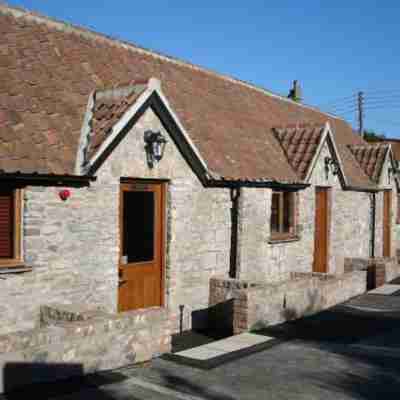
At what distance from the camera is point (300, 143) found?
15508 mm

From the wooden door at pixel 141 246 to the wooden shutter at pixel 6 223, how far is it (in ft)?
6.95

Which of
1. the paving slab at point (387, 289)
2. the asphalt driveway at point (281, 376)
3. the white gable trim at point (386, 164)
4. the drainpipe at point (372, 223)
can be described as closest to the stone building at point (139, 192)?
the asphalt driveway at point (281, 376)

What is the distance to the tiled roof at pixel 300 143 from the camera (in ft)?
48.8

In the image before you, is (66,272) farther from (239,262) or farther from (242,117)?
(242,117)

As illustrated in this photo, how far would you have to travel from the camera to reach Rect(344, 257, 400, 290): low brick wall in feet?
51.9

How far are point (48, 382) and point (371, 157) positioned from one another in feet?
55.0

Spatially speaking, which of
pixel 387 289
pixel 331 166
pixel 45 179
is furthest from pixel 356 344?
pixel 331 166

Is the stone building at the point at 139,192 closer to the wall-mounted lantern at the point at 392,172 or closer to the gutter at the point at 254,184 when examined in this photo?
the gutter at the point at 254,184

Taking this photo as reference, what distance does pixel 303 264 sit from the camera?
15.0 m

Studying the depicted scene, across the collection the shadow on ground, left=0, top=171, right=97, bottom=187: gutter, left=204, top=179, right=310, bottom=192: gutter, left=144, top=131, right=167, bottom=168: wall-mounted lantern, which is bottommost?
the shadow on ground

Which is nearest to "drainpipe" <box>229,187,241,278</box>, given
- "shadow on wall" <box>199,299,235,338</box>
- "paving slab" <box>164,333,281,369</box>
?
"shadow on wall" <box>199,299,235,338</box>

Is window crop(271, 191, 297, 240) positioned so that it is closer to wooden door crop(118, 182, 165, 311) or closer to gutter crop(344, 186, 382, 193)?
gutter crop(344, 186, 382, 193)

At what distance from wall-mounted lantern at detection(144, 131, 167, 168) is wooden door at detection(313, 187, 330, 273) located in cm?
A: 765

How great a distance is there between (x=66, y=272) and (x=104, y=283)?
0.80 meters
